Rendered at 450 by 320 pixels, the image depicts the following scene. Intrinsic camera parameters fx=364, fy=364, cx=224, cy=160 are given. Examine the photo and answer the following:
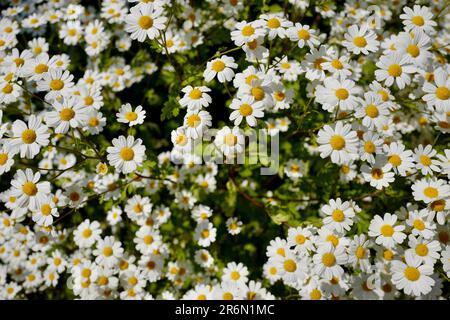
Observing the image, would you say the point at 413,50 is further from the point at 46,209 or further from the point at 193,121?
the point at 46,209

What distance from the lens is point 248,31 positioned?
110 inches

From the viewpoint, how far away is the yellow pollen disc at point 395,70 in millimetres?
2816

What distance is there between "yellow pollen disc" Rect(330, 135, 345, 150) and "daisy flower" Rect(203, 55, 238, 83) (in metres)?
0.88

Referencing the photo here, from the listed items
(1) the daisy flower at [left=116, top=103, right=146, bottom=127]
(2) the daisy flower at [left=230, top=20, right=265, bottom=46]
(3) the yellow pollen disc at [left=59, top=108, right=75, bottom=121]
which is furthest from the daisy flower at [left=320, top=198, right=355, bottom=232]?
(3) the yellow pollen disc at [left=59, top=108, right=75, bottom=121]

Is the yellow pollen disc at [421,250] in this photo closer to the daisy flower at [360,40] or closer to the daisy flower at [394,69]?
the daisy flower at [394,69]

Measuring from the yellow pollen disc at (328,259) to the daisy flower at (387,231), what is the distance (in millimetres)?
330

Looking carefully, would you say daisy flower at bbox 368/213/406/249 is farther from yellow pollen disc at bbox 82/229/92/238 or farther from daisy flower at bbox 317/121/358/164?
yellow pollen disc at bbox 82/229/92/238

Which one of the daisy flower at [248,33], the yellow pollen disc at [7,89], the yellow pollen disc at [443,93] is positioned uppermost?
the daisy flower at [248,33]

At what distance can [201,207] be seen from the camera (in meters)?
3.77

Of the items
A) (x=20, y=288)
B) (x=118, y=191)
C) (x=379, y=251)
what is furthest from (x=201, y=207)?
(x=20, y=288)

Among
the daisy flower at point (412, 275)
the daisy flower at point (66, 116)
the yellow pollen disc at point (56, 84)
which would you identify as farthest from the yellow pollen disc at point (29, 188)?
the daisy flower at point (412, 275)

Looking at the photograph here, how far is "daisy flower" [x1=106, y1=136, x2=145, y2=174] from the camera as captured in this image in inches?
106
